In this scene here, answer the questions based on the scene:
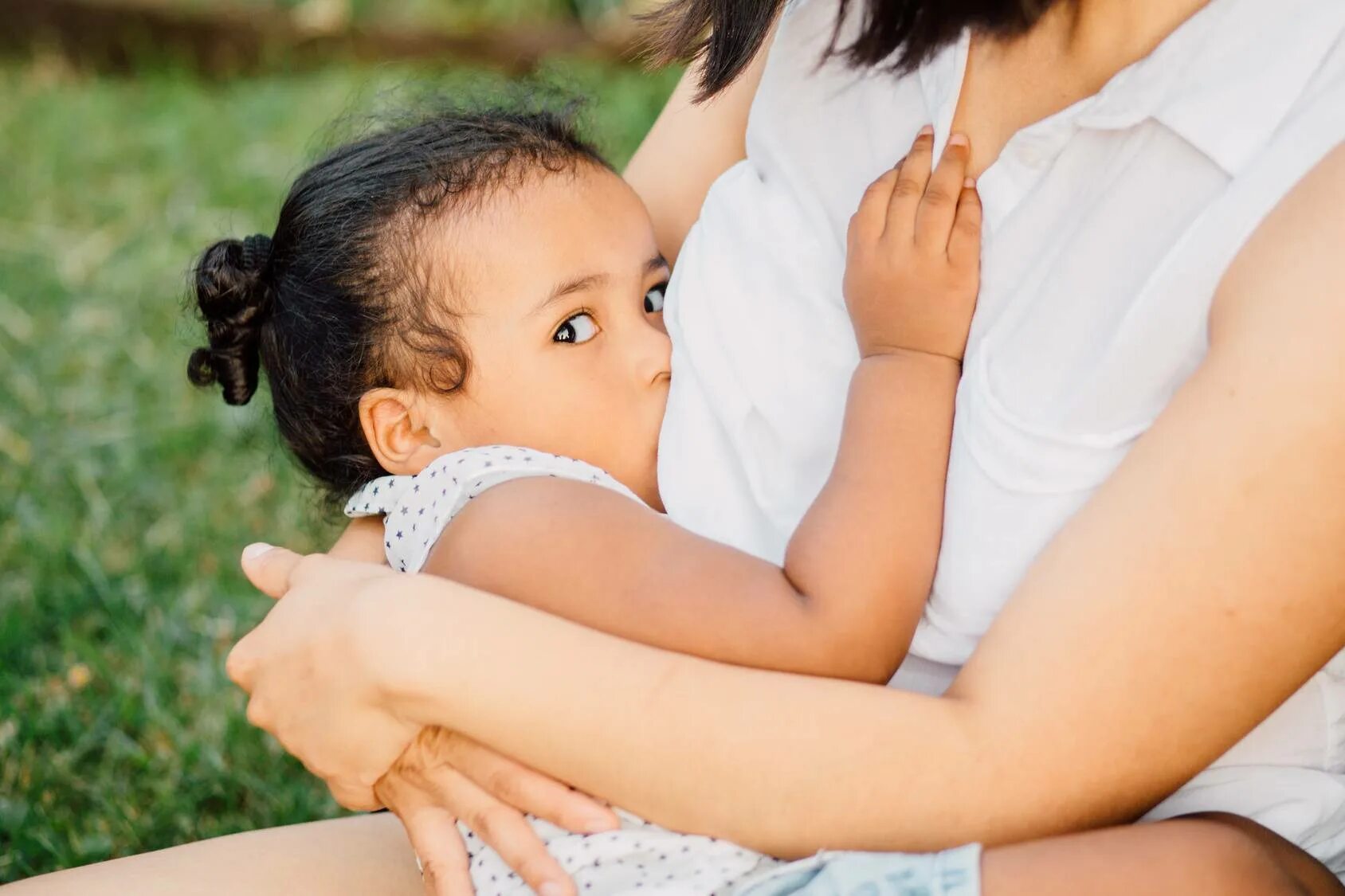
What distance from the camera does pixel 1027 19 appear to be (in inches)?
48.3

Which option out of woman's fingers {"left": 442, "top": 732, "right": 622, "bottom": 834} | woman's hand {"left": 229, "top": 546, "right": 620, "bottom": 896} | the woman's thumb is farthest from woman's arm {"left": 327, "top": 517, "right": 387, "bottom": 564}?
woman's fingers {"left": 442, "top": 732, "right": 622, "bottom": 834}

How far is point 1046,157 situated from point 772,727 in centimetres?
58

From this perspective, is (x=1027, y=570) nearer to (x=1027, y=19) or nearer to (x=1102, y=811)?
(x=1102, y=811)

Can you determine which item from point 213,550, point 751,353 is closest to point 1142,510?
point 751,353

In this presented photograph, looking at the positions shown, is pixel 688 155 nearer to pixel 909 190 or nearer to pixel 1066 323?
pixel 909 190

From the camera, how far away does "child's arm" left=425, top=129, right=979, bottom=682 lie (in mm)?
1276

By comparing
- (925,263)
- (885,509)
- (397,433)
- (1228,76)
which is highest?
(1228,76)

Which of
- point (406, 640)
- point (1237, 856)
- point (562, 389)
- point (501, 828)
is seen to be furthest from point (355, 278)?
point (1237, 856)

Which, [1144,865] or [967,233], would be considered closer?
[1144,865]

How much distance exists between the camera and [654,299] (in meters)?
1.79

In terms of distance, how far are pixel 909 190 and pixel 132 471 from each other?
2217 millimetres

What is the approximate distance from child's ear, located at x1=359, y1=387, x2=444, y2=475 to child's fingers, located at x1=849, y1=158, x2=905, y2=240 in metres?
0.61

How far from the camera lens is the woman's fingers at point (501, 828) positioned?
127 centimetres

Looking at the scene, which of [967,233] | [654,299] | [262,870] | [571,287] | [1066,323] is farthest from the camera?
[654,299]
